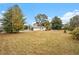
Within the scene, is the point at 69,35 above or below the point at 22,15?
below

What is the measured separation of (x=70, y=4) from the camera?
7.92 ft

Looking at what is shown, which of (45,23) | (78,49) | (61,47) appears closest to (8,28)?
(45,23)

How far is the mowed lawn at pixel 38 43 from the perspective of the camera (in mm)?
2408

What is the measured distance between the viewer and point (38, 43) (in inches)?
95.9

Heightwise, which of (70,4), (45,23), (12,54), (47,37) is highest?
(70,4)

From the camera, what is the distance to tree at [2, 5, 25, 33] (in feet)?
7.98

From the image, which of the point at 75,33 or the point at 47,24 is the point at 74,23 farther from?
the point at 47,24

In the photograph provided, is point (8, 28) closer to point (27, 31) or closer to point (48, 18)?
point (27, 31)

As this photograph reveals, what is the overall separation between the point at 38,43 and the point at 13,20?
1.33 ft

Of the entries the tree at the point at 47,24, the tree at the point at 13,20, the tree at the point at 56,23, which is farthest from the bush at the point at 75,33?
the tree at the point at 13,20

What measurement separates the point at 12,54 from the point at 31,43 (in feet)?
0.85

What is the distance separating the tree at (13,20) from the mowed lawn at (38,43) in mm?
73

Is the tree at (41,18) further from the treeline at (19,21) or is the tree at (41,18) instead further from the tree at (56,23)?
the tree at (56,23)

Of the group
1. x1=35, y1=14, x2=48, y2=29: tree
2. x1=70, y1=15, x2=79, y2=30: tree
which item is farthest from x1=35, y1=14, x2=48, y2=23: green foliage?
x1=70, y1=15, x2=79, y2=30: tree
